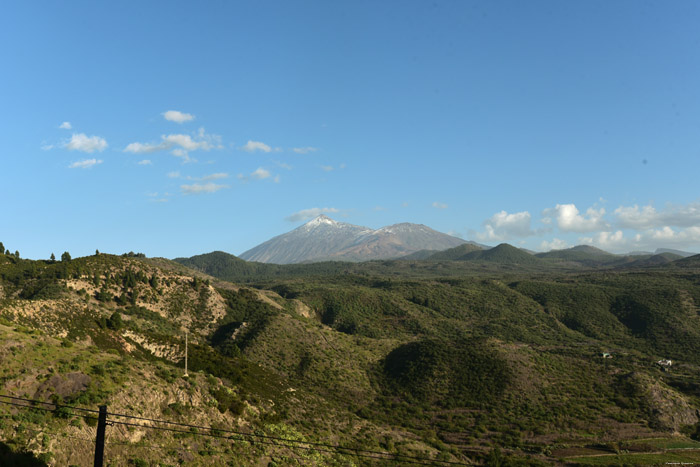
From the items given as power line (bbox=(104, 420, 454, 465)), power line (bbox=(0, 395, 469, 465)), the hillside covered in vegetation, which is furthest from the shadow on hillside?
power line (bbox=(104, 420, 454, 465))

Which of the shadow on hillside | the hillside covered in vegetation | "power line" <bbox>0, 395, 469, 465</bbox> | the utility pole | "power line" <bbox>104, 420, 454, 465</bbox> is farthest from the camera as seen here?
"power line" <bbox>104, 420, 454, 465</bbox>

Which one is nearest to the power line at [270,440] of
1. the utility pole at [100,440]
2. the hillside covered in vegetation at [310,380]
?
the hillside covered in vegetation at [310,380]

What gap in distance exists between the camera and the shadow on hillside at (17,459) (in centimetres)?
2373

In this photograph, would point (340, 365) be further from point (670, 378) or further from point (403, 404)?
point (670, 378)

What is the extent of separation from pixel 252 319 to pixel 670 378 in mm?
101408

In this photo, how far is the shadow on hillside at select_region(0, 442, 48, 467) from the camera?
77.9 feet

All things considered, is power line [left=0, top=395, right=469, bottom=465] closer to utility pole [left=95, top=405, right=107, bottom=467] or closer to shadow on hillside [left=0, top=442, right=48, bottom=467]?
shadow on hillside [left=0, top=442, right=48, bottom=467]

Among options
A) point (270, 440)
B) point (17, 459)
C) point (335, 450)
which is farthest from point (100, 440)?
point (335, 450)

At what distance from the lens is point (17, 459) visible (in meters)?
24.1

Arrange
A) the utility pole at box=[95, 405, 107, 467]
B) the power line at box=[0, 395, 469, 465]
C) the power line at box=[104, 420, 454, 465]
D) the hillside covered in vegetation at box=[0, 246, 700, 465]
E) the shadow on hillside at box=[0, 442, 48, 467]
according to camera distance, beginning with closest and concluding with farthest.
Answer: the utility pole at box=[95, 405, 107, 467] → the shadow on hillside at box=[0, 442, 48, 467] → the power line at box=[0, 395, 469, 465] → the hillside covered in vegetation at box=[0, 246, 700, 465] → the power line at box=[104, 420, 454, 465]

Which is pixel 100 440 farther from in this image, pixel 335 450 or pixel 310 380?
pixel 310 380

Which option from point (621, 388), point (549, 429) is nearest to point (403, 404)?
point (549, 429)

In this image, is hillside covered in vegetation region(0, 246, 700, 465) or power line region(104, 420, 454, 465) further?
power line region(104, 420, 454, 465)

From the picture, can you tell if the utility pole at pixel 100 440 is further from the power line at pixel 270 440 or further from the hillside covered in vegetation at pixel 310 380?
the hillside covered in vegetation at pixel 310 380
